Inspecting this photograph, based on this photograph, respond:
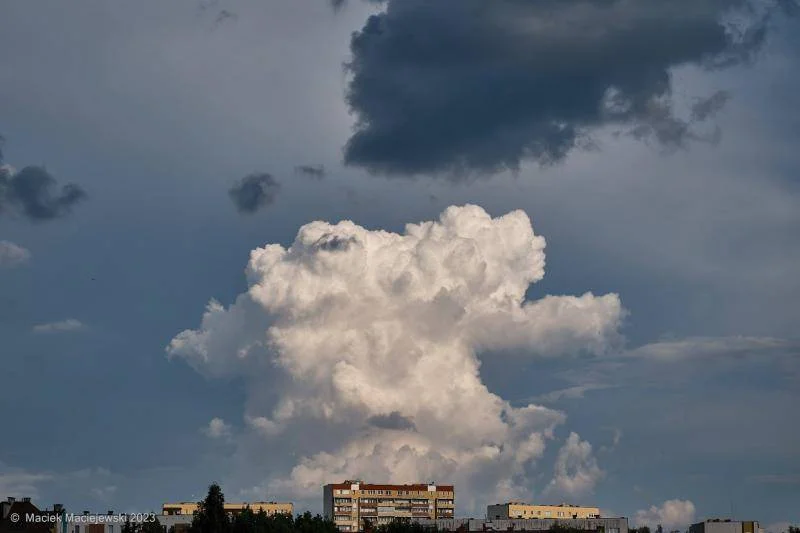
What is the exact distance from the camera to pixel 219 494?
198500 mm

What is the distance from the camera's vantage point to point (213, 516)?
196 meters

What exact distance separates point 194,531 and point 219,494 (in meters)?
6.41

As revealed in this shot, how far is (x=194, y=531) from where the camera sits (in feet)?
648

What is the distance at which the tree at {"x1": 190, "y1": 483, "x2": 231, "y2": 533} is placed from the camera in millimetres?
195750

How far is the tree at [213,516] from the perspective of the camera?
642 ft
